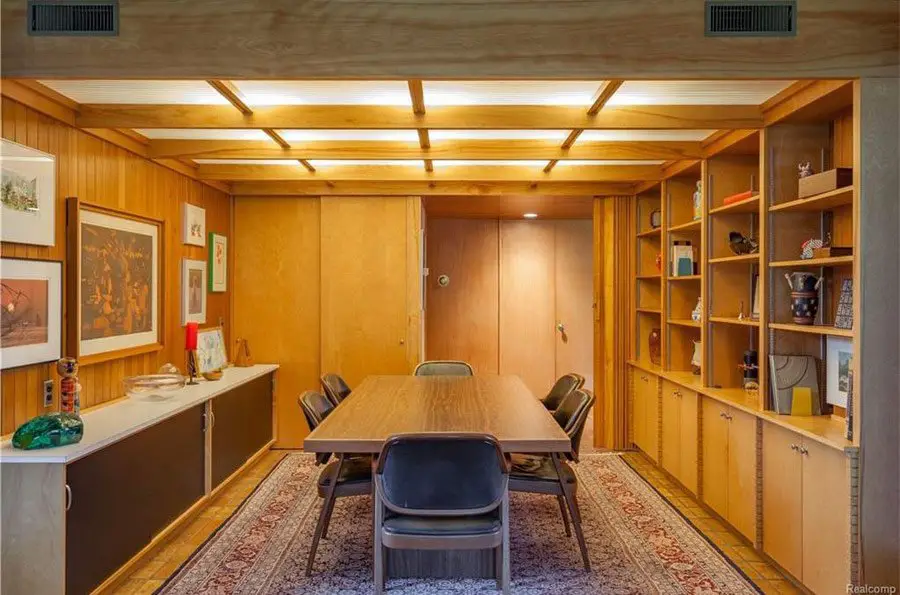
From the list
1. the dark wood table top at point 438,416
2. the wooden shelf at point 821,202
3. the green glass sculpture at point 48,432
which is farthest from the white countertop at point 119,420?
the wooden shelf at point 821,202

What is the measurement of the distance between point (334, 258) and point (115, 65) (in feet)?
10.6

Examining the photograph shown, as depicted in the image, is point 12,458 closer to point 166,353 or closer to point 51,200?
point 51,200

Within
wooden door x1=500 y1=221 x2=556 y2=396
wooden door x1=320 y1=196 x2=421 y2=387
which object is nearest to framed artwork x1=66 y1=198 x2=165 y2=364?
wooden door x1=320 y1=196 x2=421 y2=387

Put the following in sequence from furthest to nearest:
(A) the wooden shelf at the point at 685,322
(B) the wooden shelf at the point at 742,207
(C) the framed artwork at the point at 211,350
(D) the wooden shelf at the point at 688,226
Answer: (C) the framed artwork at the point at 211,350
(A) the wooden shelf at the point at 685,322
(D) the wooden shelf at the point at 688,226
(B) the wooden shelf at the point at 742,207

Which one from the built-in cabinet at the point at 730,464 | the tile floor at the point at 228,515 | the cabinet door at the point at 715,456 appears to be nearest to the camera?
the tile floor at the point at 228,515

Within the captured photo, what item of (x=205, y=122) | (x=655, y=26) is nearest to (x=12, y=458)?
(x=205, y=122)

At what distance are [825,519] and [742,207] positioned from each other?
1871 mm

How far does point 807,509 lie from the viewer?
287 cm

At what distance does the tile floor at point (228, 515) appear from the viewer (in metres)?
3.09

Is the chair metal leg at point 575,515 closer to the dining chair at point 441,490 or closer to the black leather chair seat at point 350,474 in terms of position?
the dining chair at point 441,490

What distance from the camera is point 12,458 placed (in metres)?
2.50

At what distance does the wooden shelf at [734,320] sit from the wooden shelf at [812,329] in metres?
0.28

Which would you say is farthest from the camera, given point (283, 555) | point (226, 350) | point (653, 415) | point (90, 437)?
point (226, 350)

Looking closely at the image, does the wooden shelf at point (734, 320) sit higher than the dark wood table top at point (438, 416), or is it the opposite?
the wooden shelf at point (734, 320)
